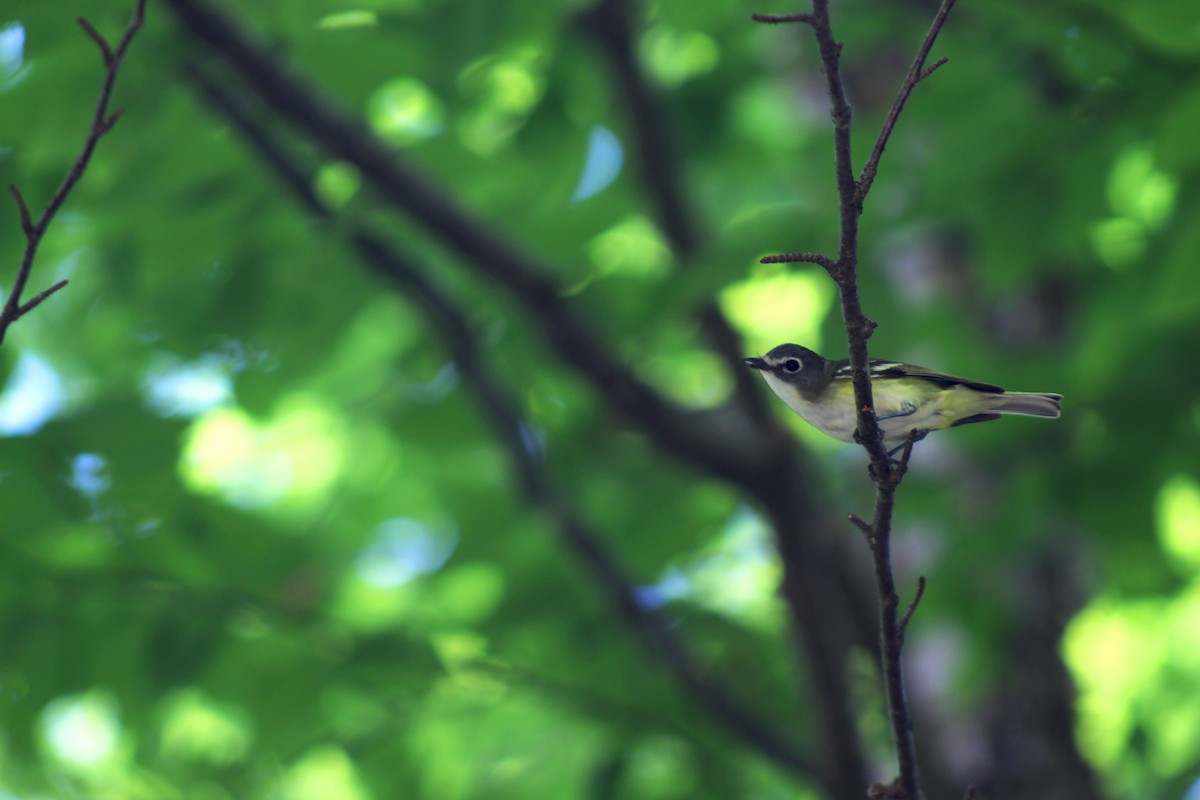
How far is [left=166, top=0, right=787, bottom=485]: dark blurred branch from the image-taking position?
154 inches

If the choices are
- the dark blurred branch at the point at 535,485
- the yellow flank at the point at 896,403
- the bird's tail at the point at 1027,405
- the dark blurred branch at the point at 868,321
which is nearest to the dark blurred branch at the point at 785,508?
the dark blurred branch at the point at 535,485

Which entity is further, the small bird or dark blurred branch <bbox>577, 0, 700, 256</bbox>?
dark blurred branch <bbox>577, 0, 700, 256</bbox>

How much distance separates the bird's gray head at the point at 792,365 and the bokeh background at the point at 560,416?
92 cm

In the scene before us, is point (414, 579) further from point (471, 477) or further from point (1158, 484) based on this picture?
point (1158, 484)

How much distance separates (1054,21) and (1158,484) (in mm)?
1646

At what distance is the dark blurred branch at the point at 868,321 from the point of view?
1.40 m

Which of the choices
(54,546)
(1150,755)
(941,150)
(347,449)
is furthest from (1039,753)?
(54,546)

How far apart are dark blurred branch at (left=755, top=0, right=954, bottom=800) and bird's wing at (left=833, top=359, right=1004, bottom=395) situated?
Answer: 0.35 meters

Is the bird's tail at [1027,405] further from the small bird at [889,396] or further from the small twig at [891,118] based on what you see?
the small twig at [891,118]

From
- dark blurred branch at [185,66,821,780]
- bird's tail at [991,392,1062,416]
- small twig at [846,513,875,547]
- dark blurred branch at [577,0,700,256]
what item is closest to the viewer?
small twig at [846,513,875,547]

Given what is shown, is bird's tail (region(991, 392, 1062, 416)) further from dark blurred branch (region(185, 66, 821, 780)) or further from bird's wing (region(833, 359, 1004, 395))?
dark blurred branch (region(185, 66, 821, 780))

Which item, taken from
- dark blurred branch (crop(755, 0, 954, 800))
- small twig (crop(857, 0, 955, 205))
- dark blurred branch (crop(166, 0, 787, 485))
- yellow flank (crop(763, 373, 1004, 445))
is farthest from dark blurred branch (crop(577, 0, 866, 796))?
small twig (crop(857, 0, 955, 205))

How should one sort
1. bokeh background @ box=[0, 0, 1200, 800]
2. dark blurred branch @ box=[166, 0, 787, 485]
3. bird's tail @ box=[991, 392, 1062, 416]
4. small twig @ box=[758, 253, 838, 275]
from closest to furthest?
small twig @ box=[758, 253, 838, 275] < bird's tail @ box=[991, 392, 1062, 416] < bokeh background @ box=[0, 0, 1200, 800] < dark blurred branch @ box=[166, 0, 787, 485]

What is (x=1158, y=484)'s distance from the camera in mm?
3777
